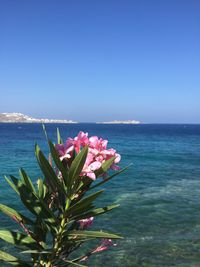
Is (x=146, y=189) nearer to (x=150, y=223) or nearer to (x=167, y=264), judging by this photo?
(x=150, y=223)

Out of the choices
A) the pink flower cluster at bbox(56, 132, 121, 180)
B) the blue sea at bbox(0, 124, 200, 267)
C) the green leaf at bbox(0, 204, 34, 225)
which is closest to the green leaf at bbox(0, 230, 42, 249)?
the green leaf at bbox(0, 204, 34, 225)

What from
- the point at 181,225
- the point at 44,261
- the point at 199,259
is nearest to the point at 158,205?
the point at 181,225

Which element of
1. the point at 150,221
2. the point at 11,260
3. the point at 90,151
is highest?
the point at 90,151

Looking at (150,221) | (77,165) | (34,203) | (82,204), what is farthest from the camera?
(150,221)

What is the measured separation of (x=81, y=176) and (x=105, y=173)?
0.56ft

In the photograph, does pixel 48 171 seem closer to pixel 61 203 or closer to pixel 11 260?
pixel 61 203

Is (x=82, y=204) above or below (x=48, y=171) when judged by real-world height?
below

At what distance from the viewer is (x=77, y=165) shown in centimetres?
191

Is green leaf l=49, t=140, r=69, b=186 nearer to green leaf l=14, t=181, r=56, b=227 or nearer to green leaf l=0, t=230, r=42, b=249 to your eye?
green leaf l=14, t=181, r=56, b=227

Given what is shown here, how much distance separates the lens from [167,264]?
29.6 feet

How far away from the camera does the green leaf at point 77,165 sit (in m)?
1.88

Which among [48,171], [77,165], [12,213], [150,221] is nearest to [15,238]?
[12,213]

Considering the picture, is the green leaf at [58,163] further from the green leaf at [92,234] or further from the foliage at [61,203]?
the green leaf at [92,234]

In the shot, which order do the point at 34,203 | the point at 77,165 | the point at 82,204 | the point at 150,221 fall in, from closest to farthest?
1. the point at 77,165
2. the point at 82,204
3. the point at 34,203
4. the point at 150,221
